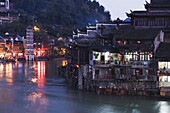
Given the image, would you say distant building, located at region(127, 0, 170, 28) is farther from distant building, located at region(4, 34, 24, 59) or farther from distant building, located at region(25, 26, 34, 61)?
distant building, located at region(4, 34, 24, 59)

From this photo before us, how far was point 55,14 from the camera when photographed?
157m

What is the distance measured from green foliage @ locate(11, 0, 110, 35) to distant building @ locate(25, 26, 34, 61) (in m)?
14.6

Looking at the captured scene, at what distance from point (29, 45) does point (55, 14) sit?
33.6 meters

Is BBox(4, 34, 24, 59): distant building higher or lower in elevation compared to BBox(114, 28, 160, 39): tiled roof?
higher

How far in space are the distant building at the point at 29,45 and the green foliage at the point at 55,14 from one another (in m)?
14.6

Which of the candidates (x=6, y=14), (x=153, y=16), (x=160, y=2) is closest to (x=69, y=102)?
(x=153, y=16)

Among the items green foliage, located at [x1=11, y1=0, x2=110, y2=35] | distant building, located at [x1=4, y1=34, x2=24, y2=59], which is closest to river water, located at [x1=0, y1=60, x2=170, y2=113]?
distant building, located at [x1=4, y1=34, x2=24, y2=59]

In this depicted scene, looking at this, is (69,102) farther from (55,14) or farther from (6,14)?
(55,14)

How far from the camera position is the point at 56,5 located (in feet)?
542

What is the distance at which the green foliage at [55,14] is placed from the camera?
479 ft

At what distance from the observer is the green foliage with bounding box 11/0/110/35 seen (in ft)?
479

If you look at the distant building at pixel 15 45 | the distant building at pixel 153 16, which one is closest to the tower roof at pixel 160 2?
Result: the distant building at pixel 153 16

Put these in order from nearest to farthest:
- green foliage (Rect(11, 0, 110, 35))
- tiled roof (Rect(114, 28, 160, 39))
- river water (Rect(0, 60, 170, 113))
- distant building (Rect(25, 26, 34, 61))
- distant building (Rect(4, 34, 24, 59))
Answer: river water (Rect(0, 60, 170, 113)), tiled roof (Rect(114, 28, 160, 39)), distant building (Rect(25, 26, 34, 61)), distant building (Rect(4, 34, 24, 59)), green foliage (Rect(11, 0, 110, 35))

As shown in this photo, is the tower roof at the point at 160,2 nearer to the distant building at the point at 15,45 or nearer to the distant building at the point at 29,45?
the distant building at the point at 29,45
